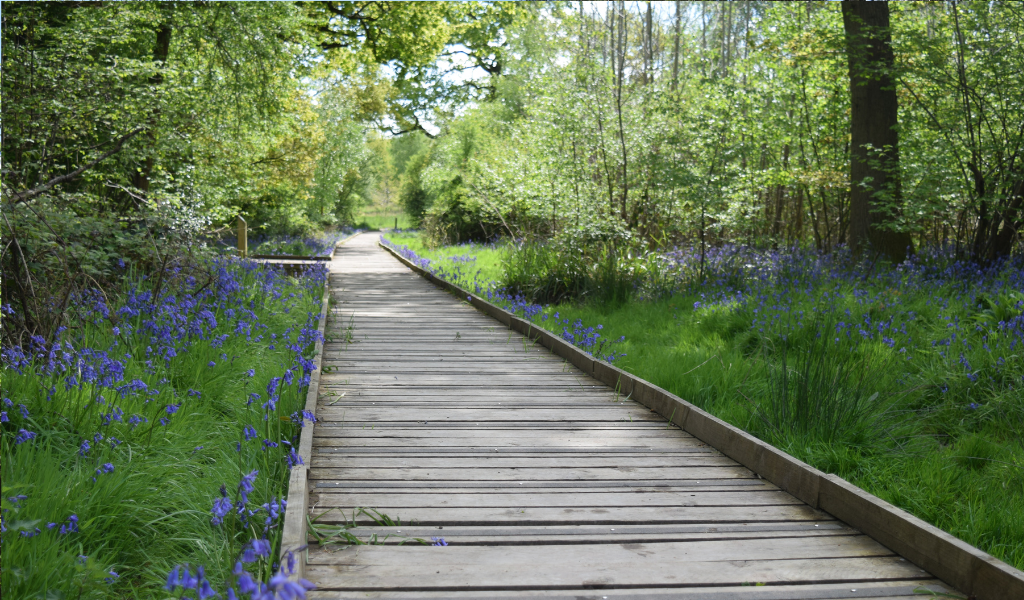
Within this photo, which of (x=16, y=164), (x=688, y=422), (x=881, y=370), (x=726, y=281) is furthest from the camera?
(x=726, y=281)

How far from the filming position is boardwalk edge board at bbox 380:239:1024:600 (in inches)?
95.4

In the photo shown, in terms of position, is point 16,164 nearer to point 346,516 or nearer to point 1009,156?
point 346,516

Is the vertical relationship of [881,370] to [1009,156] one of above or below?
below

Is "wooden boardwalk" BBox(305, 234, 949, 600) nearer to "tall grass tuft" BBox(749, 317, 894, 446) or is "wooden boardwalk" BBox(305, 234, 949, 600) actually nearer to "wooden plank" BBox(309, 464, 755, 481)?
"wooden plank" BBox(309, 464, 755, 481)

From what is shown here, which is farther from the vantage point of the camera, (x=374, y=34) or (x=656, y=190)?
(x=374, y=34)

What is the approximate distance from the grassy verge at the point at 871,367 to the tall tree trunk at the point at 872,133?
68cm

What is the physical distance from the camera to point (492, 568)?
262cm

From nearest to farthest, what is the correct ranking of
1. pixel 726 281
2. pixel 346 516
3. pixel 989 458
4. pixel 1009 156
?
pixel 346 516 < pixel 989 458 < pixel 1009 156 < pixel 726 281

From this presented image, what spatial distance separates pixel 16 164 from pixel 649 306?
664 cm

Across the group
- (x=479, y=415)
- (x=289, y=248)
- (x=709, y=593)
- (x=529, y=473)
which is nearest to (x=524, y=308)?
(x=479, y=415)

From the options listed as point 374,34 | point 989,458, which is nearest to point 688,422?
point 989,458

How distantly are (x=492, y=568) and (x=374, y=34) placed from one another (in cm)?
1686

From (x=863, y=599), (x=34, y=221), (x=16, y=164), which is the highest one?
(x=16, y=164)

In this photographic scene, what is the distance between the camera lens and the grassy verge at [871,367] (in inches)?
138
